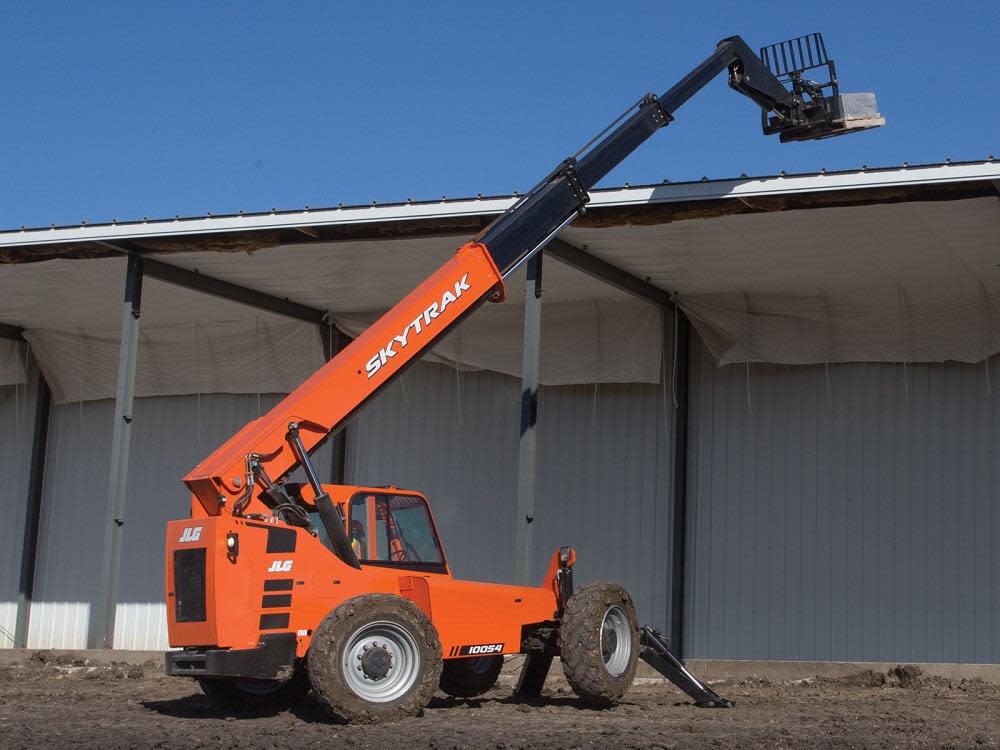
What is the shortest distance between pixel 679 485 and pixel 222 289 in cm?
719

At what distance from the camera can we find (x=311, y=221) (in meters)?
16.5

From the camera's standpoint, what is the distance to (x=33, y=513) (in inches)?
930

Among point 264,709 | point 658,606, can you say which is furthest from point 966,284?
point 264,709

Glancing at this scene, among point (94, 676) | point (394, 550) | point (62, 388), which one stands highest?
point (62, 388)

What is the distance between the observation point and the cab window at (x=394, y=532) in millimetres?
11797

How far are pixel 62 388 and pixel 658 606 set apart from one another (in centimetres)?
1106

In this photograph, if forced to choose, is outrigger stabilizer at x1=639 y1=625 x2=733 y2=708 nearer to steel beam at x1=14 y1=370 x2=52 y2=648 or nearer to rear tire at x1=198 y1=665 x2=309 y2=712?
rear tire at x1=198 y1=665 x2=309 y2=712

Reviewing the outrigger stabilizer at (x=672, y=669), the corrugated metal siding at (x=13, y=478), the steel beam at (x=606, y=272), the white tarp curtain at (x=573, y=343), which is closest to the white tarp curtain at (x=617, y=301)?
the white tarp curtain at (x=573, y=343)

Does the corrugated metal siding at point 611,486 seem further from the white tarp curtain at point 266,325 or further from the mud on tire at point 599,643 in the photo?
the mud on tire at point 599,643

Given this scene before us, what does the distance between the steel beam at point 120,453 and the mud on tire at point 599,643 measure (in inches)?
300

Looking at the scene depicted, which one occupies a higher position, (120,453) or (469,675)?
(120,453)

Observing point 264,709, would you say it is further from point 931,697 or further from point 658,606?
point 658,606

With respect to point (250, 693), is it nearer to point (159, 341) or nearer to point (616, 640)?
point (616, 640)

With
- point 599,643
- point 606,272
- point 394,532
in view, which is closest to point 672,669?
point 599,643
